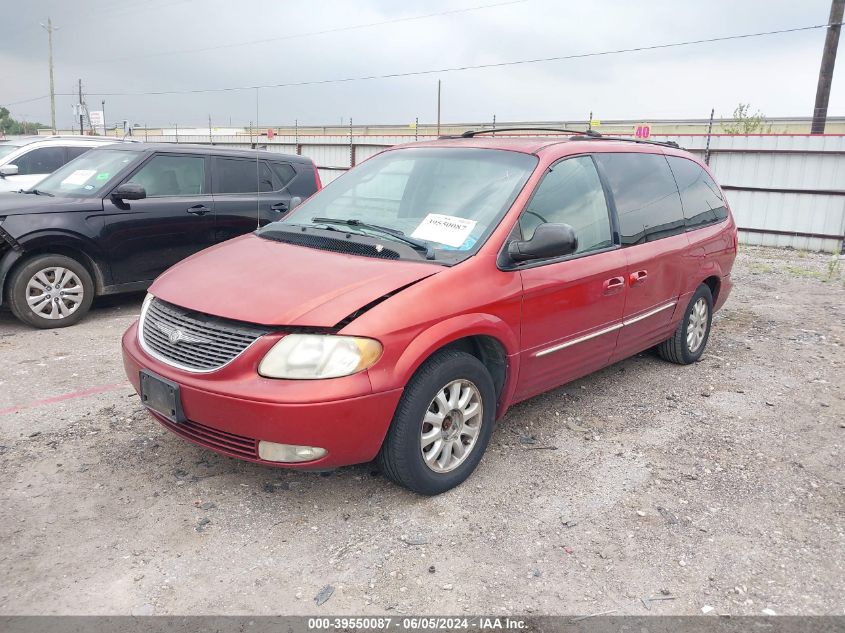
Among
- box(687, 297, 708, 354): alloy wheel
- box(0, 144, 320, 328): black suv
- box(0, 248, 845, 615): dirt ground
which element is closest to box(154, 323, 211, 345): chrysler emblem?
box(0, 248, 845, 615): dirt ground

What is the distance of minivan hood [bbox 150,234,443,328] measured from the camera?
9.45 ft

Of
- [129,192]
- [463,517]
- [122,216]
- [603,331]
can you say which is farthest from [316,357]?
[122,216]

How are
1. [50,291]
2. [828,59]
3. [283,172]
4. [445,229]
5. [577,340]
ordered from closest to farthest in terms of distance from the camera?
[445,229] < [577,340] < [50,291] < [283,172] < [828,59]

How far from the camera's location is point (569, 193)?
3932 millimetres

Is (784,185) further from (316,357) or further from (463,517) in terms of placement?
(316,357)

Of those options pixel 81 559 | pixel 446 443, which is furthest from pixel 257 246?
pixel 81 559

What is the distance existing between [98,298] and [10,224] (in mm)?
1576

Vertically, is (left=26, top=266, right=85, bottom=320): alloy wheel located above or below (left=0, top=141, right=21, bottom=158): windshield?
below

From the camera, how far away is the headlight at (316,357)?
2793mm

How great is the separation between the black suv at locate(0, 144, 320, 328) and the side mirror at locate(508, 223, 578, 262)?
2921 mm

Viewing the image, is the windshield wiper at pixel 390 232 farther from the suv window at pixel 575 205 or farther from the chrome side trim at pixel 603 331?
the chrome side trim at pixel 603 331

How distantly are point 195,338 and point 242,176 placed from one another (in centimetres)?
493

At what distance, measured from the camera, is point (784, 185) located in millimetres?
13164

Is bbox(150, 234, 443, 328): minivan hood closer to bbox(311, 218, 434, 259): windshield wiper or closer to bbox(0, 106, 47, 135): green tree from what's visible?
bbox(311, 218, 434, 259): windshield wiper
